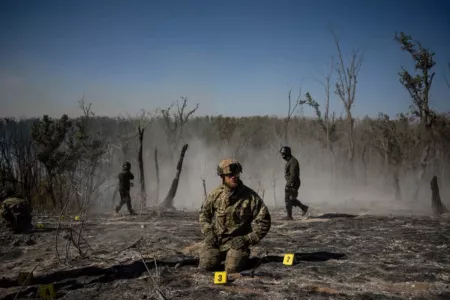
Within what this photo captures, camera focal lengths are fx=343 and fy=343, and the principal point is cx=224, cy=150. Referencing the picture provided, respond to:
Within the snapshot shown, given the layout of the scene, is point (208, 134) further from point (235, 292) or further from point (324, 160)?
point (235, 292)

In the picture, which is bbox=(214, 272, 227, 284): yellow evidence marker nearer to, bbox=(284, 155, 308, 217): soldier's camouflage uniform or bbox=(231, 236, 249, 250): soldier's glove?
bbox=(231, 236, 249, 250): soldier's glove

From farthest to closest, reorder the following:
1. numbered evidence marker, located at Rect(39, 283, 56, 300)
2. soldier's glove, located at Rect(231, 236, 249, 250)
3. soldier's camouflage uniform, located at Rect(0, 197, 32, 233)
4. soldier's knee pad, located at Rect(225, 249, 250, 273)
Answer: soldier's camouflage uniform, located at Rect(0, 197, 32, 233) → soldier's glove, located at Rect(231, 236, 249, 250) → soldier's knee pad, located at Rect(225, 249, 250, 273) → numbered evidence marker, located at Rect(39, 283, 56, 300)

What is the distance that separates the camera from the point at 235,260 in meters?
5.02

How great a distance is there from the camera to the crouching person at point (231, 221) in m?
5.13

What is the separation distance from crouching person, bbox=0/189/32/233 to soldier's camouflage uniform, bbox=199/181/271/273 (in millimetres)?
5869

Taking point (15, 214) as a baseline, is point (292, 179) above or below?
above

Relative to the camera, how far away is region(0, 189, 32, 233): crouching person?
861cm

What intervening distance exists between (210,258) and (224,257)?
327 mm

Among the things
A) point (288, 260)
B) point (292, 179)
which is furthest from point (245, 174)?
point (288, 260)

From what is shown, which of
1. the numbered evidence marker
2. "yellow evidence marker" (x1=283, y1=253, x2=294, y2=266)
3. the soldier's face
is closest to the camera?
the numbered evidence marker

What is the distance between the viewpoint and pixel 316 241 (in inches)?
297

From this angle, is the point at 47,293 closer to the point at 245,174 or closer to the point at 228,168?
the point at 228,168

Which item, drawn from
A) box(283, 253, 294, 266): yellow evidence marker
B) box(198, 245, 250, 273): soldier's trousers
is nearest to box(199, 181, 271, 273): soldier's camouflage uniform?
box(198, 245, 250, 273): soldier's trousers

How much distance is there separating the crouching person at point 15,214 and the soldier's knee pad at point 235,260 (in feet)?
20.8
